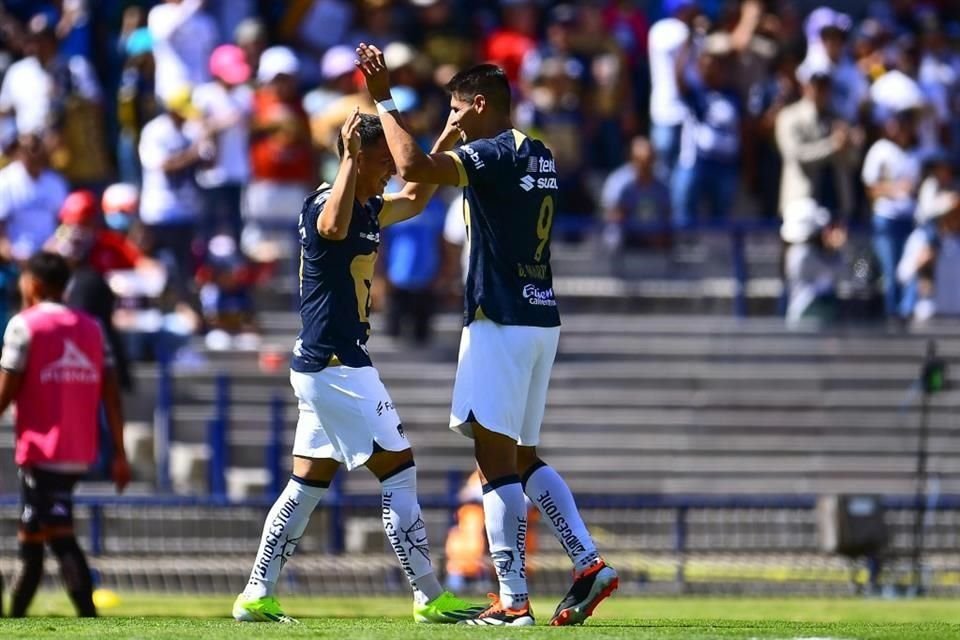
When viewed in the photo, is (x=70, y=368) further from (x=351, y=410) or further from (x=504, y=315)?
(x=504, y=315)

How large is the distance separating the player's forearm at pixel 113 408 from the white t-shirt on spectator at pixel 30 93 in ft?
29.2

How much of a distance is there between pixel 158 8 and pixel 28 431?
35.1 ft

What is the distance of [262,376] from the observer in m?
21.6

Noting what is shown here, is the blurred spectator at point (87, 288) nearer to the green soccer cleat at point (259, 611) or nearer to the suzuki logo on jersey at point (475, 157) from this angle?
the green soccer cleat at point (259, 611)

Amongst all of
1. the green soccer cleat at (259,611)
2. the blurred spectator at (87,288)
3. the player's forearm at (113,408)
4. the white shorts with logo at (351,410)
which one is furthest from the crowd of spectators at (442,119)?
the white shorts with logo at (351,410)

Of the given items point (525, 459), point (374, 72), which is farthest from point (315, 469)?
point (374, 72)

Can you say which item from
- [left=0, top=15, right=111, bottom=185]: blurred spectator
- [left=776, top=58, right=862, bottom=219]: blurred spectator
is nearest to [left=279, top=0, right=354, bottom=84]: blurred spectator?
[left=0, top=15, right=111, bottom=185]: blurred spectator

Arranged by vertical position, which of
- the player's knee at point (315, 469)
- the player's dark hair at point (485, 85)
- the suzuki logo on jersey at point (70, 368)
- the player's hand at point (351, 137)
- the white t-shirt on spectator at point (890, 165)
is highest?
the white t-shirt on spectator at point (890, 165)

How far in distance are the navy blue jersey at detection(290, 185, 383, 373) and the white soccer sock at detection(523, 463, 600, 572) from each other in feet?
3.28

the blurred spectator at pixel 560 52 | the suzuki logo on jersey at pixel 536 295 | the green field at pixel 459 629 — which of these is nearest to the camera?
the green field at pixel 459 629

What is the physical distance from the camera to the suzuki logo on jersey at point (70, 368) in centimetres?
1341

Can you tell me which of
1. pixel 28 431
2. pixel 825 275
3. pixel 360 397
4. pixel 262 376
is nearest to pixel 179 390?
pixel 262 376

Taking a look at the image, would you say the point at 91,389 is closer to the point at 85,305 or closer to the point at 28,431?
the point at 28,431

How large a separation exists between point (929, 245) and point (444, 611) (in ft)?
39.0
